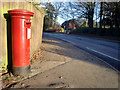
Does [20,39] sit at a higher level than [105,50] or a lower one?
higher

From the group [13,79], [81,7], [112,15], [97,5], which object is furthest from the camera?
[81,7]

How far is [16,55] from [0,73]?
707 mm

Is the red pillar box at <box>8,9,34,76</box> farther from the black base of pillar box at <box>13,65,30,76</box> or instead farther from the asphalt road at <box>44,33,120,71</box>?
the asphalt road at <box>44,33,120,71</box>

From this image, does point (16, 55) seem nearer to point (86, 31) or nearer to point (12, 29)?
point (12, 29)

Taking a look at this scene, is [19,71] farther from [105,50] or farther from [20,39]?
[105,50]

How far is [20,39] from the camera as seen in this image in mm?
4051

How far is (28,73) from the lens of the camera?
14.2 feet

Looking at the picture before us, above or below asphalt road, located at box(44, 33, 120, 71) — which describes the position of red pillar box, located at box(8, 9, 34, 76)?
above

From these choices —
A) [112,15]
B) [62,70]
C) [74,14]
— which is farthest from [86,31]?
[62,70]

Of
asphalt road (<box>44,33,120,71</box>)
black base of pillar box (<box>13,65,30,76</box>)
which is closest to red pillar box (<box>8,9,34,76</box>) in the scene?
black base of pillar box (<box>13,65,30,76</box>)

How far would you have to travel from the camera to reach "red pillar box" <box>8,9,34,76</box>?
13.2 feet

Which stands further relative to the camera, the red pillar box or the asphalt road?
the asphalt road

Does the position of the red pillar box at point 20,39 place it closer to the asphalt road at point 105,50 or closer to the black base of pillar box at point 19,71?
the black base of pillar box at point 19,71

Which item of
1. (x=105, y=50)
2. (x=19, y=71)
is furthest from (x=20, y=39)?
(x=105, y=50)
